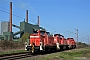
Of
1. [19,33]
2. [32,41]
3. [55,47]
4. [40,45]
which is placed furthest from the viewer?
[19,33]

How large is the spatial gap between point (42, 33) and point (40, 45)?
2.96 meters

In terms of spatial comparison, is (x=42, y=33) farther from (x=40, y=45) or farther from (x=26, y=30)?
(x=26, y=30)

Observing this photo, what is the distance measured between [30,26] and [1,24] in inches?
548

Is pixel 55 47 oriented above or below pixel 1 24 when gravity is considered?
below

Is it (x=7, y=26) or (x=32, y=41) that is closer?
(x=32, y=41)

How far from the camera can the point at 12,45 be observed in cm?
4428

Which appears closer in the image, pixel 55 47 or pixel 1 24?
pixel 55 47

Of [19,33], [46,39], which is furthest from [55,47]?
[19,33]

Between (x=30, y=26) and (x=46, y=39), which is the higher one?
(x=30, y=26)

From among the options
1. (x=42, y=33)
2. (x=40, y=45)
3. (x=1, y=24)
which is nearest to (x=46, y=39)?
(x=42, y=33)

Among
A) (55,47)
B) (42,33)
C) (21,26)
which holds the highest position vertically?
(21,26)

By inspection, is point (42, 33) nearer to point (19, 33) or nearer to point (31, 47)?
point (31, 47)

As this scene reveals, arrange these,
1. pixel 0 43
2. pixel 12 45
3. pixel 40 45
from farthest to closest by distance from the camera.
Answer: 1. pixel 12 45
2. pixel 0 43
3. pixel 40 45

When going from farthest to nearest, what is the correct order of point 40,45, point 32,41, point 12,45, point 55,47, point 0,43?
point 12,45, point 0,43, point 55,47, point 32,41, point 40,45
